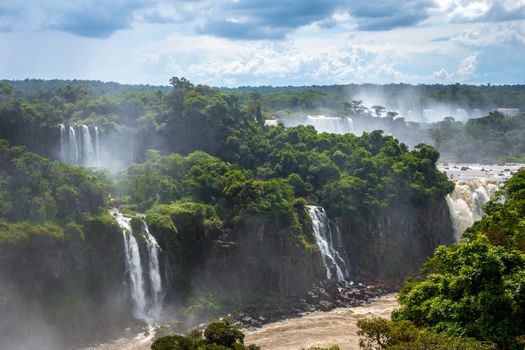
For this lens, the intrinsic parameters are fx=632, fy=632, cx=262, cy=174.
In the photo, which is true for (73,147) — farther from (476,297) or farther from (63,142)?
(476,297)

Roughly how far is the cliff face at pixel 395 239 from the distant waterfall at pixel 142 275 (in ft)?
60.7

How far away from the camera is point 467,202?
66625mm

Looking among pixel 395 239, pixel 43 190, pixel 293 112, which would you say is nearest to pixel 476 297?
pixel 43 190

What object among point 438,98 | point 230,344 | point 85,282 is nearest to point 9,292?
point 85,282

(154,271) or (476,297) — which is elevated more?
(476,297)

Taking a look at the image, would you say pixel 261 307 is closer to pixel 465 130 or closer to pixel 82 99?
pixel 82 99

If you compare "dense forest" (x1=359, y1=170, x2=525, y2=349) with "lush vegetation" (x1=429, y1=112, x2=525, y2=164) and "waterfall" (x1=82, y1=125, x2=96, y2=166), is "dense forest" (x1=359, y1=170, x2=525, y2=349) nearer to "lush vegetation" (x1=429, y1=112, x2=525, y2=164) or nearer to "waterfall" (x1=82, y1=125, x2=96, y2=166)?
"waterfall" (x1=82, y1=125, x2=96, y2=166)

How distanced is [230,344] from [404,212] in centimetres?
3538

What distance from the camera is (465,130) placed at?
108438mm

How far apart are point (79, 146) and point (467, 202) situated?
4009cm

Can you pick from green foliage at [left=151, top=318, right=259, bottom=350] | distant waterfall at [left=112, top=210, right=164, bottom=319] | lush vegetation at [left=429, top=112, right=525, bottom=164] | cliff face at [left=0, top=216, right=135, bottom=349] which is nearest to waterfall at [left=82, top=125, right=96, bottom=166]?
distant waterfall at [left=112, top=210, right=164, bottom=319]

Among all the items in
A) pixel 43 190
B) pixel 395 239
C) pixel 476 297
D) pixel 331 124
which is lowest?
pixel 395 239

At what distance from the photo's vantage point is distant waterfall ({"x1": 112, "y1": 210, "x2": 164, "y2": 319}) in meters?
43.6

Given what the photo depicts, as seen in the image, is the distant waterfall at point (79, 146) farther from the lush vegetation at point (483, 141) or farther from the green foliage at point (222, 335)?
the lush vegetation at point (483, 141)
